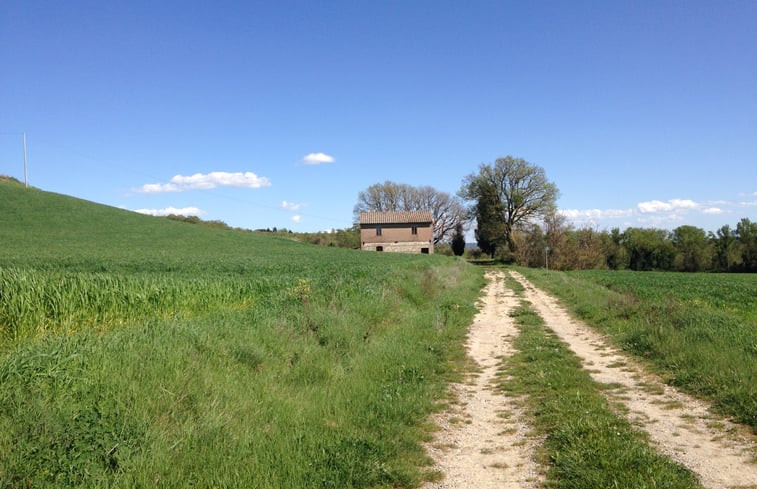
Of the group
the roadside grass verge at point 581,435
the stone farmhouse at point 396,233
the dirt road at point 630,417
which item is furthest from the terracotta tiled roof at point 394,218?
the roadside grass verge at point 581,435

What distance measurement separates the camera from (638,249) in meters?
88.8

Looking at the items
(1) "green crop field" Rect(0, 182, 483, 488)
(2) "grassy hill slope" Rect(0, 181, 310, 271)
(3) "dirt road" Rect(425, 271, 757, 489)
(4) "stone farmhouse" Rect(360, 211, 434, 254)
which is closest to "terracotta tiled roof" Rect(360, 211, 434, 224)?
(4) "stone farmhouse" Rect(360, 211, 434, 254)

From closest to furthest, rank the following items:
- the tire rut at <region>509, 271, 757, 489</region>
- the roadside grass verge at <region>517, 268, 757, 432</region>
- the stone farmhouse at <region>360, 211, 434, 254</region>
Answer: the tire rut at <region>509, 271, 757, 489</region> → the roadside grass verge at <region>517, 268, 757, 432</region> → the stone farmhouse at <region>360, 211, 434, 254</region>

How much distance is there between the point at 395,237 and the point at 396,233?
76 cm

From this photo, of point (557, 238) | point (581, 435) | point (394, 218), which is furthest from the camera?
point (394, 218)

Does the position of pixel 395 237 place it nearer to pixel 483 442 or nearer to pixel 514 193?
pixel 514 193

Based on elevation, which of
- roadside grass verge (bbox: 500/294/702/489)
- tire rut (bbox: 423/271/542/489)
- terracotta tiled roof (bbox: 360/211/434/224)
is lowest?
tire rut (bbox: 423/271/542/489)

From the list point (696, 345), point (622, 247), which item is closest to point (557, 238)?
point (622, 247)

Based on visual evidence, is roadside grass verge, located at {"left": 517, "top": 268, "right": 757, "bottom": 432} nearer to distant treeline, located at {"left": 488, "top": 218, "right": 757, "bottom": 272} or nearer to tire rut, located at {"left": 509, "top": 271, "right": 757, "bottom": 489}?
tire rut, located at {"left": 509, "top": 271, "right": 757, "bottom": 489}

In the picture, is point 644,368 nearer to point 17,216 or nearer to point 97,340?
point 97,340

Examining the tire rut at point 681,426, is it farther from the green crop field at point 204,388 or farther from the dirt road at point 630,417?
the green crop field at point 204,388

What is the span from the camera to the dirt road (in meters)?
4.29

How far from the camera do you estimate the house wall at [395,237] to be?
77688mm

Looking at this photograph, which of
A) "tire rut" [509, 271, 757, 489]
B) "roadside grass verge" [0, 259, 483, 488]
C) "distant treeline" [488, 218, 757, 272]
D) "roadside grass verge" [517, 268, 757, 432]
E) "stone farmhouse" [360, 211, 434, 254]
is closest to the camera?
"roadside grass verge" [0, 259, 483, 488]
